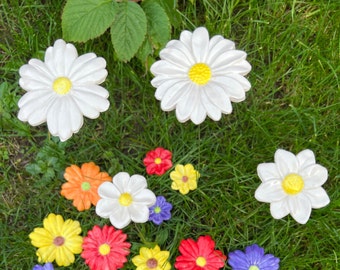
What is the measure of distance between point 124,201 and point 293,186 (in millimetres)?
419

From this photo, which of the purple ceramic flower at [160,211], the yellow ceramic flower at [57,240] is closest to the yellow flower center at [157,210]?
the purple ceramic flower at [160,211]

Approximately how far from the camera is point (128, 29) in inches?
57.1

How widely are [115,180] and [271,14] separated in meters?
0.71

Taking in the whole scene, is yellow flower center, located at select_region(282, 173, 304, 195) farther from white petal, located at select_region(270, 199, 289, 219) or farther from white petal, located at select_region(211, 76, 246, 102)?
white petal, located at select_region(211, 76, 246, 102)

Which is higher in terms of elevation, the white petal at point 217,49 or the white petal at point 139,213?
the white petal at point 217,49

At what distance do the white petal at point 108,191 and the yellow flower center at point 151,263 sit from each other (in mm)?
207

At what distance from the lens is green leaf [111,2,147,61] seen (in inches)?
56.8

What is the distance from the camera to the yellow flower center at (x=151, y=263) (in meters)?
1.47

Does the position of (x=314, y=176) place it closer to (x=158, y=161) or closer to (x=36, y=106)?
(x=158, y=161)

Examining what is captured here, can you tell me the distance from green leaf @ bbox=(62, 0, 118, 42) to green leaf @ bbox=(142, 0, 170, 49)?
0.33 ft

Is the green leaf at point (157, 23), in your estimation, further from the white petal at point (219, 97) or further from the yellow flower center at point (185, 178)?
the yellow flower center at point (185, 178)

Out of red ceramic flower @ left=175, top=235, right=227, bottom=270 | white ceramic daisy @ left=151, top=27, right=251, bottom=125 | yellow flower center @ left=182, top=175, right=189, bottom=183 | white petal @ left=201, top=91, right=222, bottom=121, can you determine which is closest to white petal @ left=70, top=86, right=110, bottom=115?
white ceramic daisy @ left=151, top=27, right=251, bottom=125

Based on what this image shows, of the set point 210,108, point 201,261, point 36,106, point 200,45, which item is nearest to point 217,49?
point 200,45

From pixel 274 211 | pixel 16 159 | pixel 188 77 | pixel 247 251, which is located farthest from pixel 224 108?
pixel 16 159
